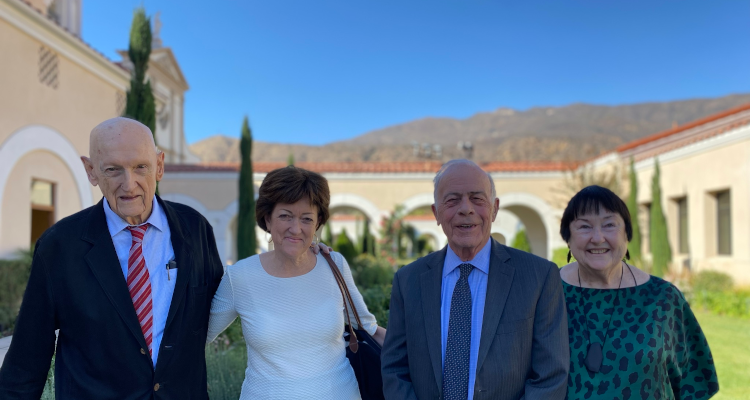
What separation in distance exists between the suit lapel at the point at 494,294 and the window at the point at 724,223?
12069 millimetres

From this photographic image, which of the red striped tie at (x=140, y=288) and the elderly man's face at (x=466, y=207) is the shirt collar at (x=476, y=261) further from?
the red striped tie at (x=140, y=288)

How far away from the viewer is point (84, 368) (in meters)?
2.04

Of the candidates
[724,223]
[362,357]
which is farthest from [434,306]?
[724,223]

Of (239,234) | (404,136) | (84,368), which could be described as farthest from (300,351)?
(404,136)

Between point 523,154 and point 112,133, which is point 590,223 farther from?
point 523,154

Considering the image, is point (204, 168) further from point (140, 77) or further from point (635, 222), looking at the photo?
point (635, 222)

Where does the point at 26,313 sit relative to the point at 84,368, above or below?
above

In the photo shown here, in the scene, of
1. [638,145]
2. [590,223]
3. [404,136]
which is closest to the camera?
[590,223]

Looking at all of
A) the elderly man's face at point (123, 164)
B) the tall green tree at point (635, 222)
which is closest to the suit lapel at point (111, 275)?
the elderly man's face at point (123, 164)

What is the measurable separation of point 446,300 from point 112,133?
1556mm

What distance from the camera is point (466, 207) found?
2.19 m

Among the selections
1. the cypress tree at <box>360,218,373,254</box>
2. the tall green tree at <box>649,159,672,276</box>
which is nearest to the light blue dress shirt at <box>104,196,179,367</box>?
the tall green tree at <box>649,159,672,276</box>

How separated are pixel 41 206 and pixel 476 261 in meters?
10.8

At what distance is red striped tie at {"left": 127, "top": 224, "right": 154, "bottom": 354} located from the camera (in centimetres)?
212
